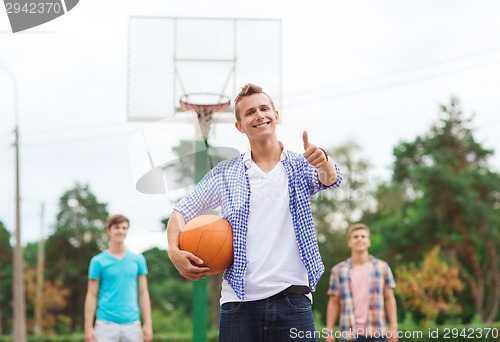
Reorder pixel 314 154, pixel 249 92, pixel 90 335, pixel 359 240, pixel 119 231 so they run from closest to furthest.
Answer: pixel 314 154
pixel 249 92
pixel 90 335
pixel 119 231
pixel 359 240

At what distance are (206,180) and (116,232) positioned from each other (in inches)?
146

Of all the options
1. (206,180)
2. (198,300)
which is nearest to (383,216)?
(198,300)

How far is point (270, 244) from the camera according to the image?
120 inches

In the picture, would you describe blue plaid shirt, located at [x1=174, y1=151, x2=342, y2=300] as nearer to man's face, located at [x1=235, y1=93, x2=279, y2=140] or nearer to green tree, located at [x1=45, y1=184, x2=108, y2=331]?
man's face, located at [x1=235, y1=93, x2=279, y2=140]

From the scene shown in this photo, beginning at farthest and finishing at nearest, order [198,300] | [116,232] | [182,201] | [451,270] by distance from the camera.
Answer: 1. [451,270]
2. [198,300]
3. [116,232]
4. [182,201]

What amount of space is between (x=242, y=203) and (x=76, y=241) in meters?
43.6

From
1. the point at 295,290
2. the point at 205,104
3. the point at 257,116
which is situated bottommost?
the point at 295,290

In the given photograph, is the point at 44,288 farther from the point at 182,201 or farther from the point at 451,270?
the point at 182,201

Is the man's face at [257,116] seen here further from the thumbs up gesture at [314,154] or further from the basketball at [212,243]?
the basketball at [212,243]

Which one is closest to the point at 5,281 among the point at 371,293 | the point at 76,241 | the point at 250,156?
the point at 76,241

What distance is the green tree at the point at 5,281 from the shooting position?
46.0 metres

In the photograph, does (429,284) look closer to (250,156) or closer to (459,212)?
(459,212)

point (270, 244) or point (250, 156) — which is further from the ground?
point (250, 156)

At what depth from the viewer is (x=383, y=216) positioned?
143 ft
